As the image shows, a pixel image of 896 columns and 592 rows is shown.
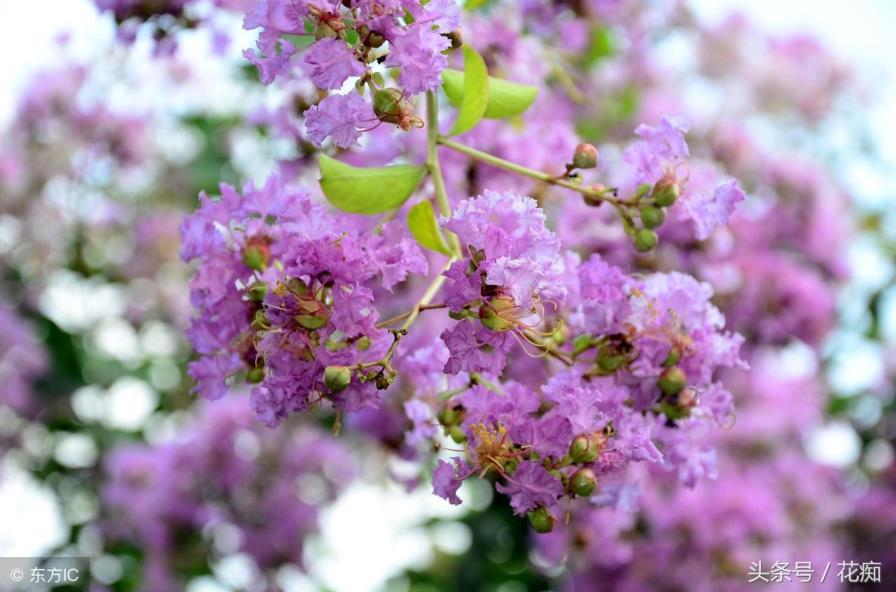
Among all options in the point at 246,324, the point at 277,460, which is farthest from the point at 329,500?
the point at 246,324

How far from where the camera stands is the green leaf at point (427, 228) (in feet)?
2.64

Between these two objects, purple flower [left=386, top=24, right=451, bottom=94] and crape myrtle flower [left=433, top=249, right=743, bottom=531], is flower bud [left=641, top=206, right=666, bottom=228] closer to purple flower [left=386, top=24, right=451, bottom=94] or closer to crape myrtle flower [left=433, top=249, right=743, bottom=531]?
crape myrtle flower [left=433, top=249, right=743, bottom=531]

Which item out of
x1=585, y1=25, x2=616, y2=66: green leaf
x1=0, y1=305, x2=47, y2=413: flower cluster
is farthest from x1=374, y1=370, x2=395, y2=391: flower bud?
x1=0, y1=305, x2=47, y2=413: flower cluster

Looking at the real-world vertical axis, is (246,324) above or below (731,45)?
above

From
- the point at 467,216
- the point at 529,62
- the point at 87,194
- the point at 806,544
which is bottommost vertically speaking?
the point at 806,544

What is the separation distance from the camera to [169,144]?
2936 millimetres

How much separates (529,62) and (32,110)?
5.86ft

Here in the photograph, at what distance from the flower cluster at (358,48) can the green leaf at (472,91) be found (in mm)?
62

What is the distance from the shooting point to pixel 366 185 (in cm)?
85

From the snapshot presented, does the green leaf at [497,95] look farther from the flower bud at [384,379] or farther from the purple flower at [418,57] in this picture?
the flower bud at [384,379]

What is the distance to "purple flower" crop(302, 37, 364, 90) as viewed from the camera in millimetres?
768

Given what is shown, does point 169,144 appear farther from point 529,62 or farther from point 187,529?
point 529,62

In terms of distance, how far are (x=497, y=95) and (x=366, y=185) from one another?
178 mm

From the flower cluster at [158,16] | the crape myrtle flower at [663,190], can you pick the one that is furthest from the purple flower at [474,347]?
the flower cluster at [158,16]
